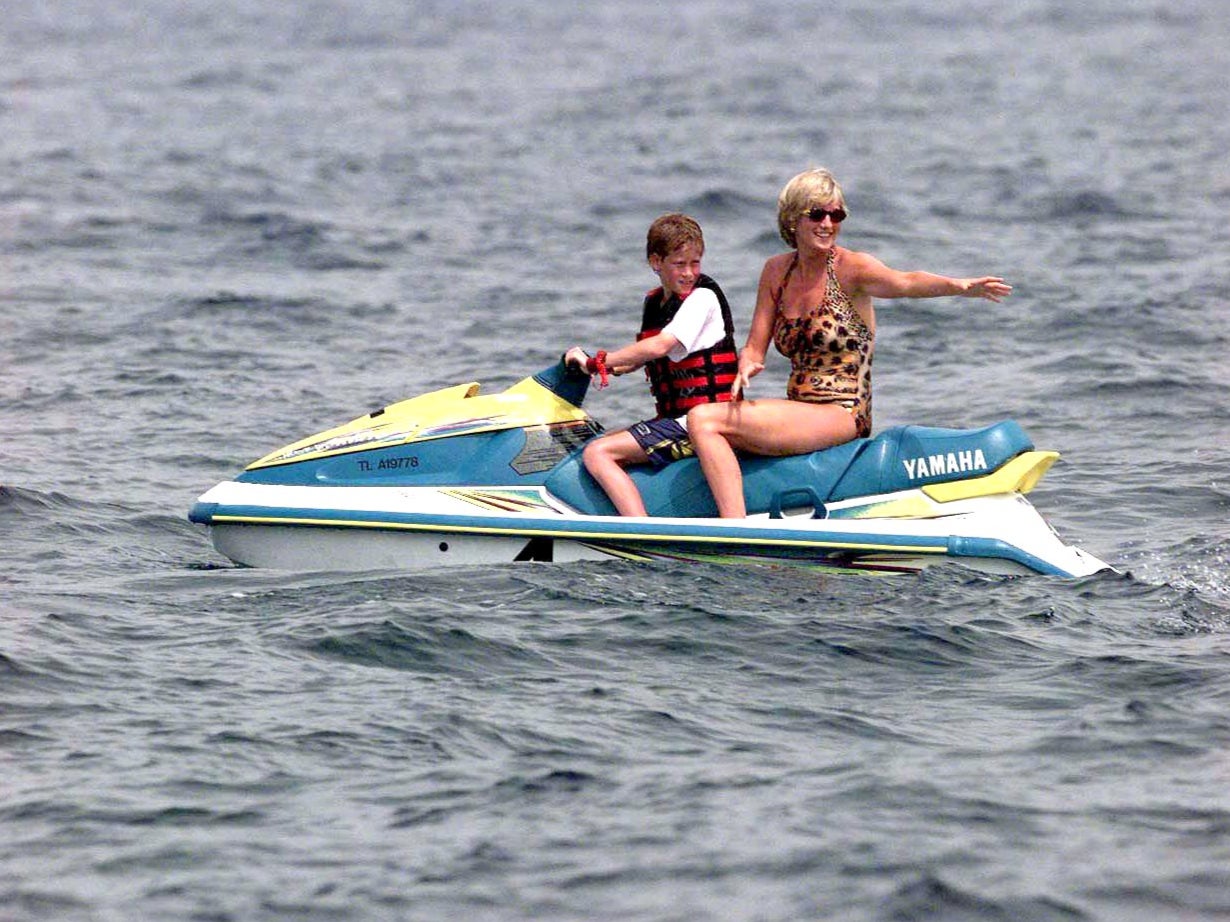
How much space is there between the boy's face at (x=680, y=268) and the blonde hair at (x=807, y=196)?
38 centimetres

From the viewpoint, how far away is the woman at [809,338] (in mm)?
8227

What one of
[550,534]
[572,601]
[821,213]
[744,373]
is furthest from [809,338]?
[572,601]

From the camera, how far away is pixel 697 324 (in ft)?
27.2

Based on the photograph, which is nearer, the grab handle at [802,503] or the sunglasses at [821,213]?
the sunglasses at [821,213]

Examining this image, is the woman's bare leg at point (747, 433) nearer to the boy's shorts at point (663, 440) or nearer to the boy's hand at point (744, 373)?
the boy's hand at point (744, 373)

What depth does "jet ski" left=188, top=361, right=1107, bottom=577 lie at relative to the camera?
8.30m

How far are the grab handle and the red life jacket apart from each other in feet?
1.56

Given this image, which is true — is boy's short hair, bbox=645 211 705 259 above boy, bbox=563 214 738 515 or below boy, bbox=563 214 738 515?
above

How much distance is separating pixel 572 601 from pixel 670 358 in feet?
3.71

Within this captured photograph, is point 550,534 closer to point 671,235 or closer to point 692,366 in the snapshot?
point 692,366

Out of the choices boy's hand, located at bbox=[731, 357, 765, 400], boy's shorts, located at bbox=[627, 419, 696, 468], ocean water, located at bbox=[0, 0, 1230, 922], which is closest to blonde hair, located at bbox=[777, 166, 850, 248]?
boy's hand, located at bbox=[731, 357, 765, 400]

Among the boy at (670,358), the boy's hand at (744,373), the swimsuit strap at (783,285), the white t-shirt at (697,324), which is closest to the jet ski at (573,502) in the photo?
the boy at (670,358)

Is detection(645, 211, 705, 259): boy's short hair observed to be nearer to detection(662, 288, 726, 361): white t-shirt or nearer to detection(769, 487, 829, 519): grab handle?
detection(662, 288, 726, 361): white t-shirt

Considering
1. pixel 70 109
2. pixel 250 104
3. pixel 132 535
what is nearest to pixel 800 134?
pixel 250 104
